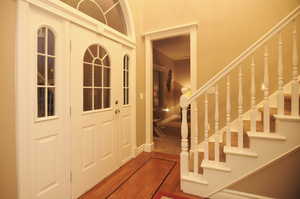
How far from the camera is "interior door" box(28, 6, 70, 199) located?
134 centimetres

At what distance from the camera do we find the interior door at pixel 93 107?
1728 millimetres

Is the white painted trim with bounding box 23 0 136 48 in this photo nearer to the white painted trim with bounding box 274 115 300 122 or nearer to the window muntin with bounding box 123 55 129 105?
the window muntin with bounding box 123 55 129 105

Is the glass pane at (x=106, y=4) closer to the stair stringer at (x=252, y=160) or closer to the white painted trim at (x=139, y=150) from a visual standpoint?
the white painted trim at (x=139, y=150)

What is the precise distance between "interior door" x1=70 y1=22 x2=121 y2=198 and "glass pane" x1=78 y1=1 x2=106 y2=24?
285 millimetres

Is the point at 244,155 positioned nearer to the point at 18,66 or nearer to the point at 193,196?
the point at 193,196

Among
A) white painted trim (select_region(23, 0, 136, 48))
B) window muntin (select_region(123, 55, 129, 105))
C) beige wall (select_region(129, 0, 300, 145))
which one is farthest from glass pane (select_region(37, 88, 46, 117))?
beige wall (select_region(129, 0, 300, 145))

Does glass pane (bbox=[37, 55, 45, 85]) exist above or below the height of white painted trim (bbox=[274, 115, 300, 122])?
above

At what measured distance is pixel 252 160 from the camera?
1.50 meters

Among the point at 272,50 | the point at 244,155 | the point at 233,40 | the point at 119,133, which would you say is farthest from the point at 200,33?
the point at 119,133

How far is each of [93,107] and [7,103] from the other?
2.89 feet

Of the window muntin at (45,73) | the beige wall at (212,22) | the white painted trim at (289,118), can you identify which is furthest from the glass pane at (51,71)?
the white painted trim at (289,118)

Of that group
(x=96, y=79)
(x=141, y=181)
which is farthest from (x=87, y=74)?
(x=141, y=181)

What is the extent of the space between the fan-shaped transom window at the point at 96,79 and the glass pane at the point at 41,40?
1.53 ft

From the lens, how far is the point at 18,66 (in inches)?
48.5
